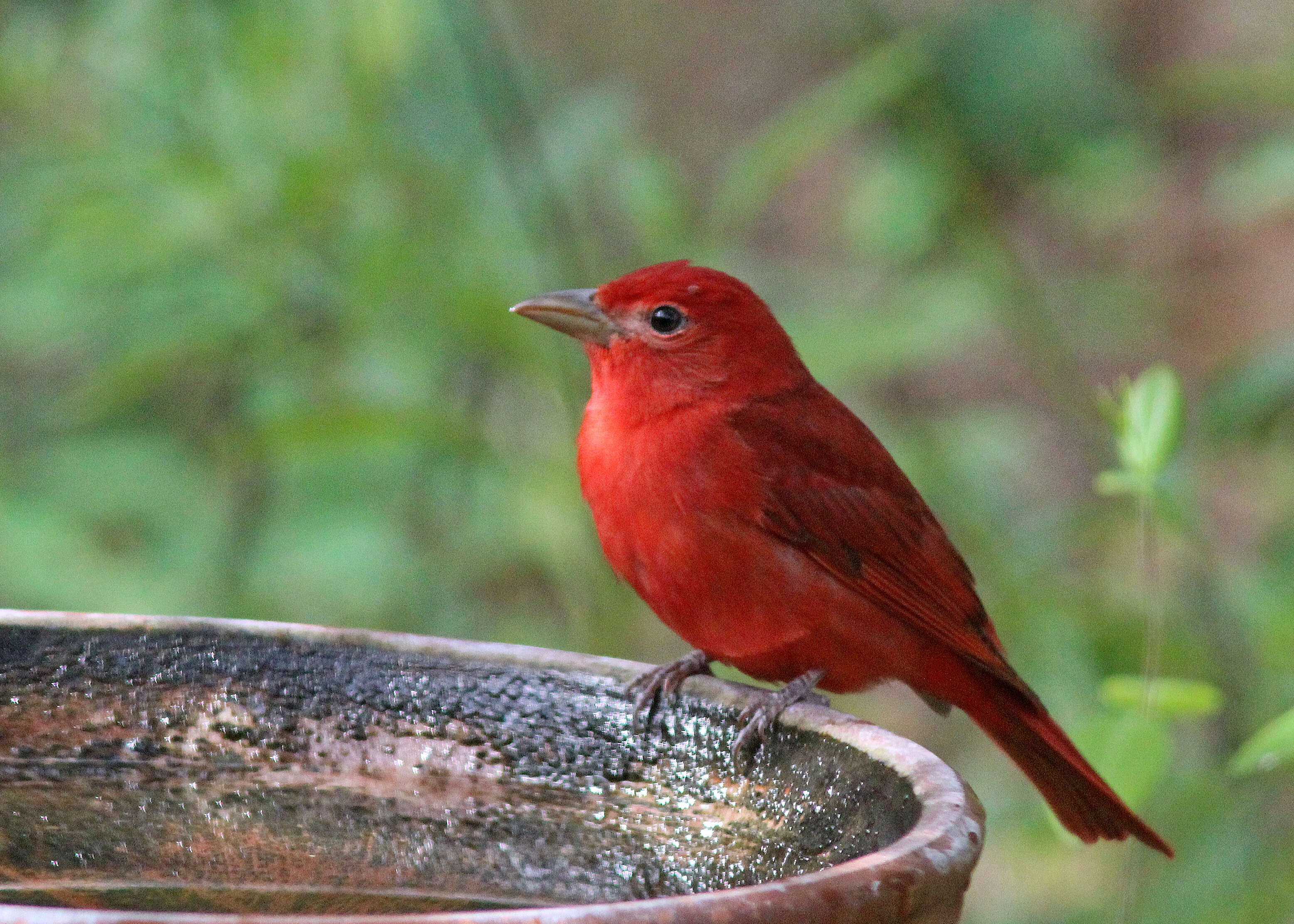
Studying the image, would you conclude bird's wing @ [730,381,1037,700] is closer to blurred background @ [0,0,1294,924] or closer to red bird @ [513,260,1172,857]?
red bird @ [513,260,1172,857]

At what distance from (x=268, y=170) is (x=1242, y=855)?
8.65 feet

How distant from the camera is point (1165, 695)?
8.16 ft

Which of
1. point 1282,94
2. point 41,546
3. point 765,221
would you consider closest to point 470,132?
point 41,546

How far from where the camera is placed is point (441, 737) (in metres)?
2.17

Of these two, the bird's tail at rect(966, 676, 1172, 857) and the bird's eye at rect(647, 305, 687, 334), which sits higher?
the bird's eye at rect(647, 305, 687, 334)

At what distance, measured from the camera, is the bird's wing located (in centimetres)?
310

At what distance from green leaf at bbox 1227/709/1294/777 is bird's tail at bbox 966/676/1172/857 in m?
0.63

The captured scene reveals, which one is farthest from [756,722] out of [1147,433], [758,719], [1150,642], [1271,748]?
[1150,642]

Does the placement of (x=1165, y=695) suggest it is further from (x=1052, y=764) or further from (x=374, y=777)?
(x=374, y=777)

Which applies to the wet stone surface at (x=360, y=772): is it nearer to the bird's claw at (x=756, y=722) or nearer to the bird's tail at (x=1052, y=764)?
the bird's claw at (x=756, y=722)

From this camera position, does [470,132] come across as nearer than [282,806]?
No

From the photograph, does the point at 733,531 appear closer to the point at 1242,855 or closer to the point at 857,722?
the point at 857,722

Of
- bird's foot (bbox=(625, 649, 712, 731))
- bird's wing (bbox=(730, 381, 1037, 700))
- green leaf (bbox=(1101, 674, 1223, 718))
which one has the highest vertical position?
bird's foot (bbox=(625, 649, 712, 731))

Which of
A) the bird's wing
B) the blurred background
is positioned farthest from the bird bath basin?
the blurred background
